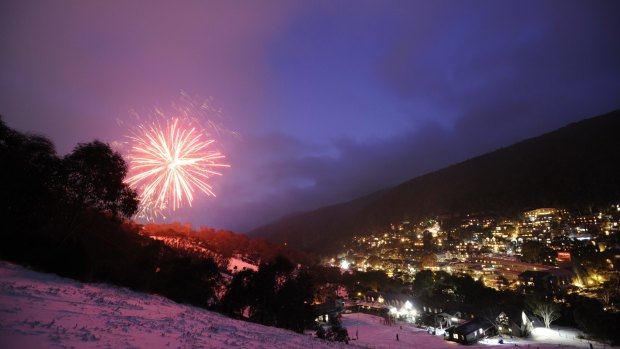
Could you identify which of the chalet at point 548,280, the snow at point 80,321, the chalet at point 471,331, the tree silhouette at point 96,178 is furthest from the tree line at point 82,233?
Answer: the chalet at point 548,280

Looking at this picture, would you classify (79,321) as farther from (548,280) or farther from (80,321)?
(548,280)

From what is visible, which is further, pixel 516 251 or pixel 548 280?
pixel 516 251

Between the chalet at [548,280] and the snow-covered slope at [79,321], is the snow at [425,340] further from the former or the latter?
the snow-covered slope at [79,321]

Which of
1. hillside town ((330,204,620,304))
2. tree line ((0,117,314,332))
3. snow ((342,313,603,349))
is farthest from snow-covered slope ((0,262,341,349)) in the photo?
hillside town ((330,204,620,304))

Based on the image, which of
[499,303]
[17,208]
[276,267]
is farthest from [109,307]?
[499,303]

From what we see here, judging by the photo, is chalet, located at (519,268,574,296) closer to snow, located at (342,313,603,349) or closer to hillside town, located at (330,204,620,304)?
hillside town, located at (330,204,620,304)

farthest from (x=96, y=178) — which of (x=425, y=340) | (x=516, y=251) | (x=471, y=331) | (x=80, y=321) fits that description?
(x=516, y=251)

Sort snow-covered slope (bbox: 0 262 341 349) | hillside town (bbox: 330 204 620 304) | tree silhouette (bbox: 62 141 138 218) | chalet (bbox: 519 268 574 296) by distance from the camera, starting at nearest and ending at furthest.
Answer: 1. snow-covered slope (bbox: 0 262 341 349)
2. tree silhouette (bbox: 62 141 138 218)
3. chalet (bbox: 519 268 574 296)
4. hillside town (bbox: 330 204 620 304)

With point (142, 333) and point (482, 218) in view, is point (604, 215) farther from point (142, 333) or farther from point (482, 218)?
point (142, 333)
